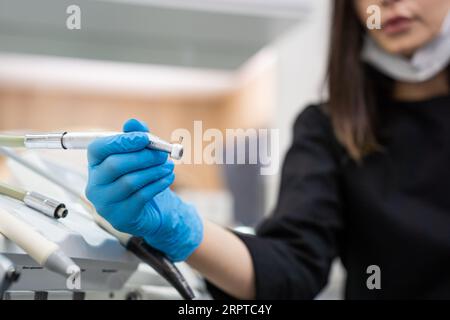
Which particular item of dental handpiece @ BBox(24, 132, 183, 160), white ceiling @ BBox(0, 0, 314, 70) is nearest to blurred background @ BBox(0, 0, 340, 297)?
white ceiling @ BBox(0, 0, 314, 70)

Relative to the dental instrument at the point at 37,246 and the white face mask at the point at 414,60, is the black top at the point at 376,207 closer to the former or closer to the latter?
the white face mask at the point at 414,60

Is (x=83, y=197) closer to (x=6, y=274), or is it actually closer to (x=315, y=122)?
(x=6, y=274)

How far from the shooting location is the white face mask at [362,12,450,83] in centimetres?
64

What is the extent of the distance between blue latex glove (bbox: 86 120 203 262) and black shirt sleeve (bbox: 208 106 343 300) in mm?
167

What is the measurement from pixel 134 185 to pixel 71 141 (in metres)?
0.06

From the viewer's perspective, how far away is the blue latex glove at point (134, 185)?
1.18ft

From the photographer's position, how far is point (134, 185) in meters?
0.38

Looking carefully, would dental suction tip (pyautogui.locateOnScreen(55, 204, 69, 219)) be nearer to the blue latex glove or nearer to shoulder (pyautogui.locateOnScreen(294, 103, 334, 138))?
the blue latex glove

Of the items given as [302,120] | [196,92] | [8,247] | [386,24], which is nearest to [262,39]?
[302,120]

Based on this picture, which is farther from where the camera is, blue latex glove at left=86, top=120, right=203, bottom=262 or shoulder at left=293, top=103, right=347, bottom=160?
shoulder at left=293, top=103, right=347, bottom=160

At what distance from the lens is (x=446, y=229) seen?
0.68 meters

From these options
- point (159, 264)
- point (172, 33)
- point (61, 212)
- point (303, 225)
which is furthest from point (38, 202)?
point (172, 33)

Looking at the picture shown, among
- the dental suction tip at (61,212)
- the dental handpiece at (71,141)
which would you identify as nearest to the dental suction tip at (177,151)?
the dental handpiece at (71,141)
